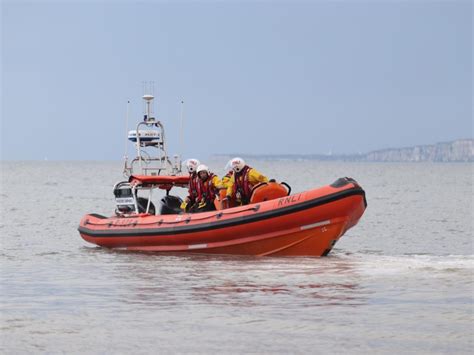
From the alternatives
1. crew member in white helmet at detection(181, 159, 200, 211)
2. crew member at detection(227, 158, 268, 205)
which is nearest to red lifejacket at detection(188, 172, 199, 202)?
crew member in white helmet at detection(181, 159, 200, 211)

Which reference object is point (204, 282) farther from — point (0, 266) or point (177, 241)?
point (0, 266)

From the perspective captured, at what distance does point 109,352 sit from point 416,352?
2.32 m

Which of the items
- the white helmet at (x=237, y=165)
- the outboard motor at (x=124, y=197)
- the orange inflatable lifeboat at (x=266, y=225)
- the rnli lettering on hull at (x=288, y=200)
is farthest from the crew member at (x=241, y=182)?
the outboard motor at (x=124, y=197)

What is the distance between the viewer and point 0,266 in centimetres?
1395

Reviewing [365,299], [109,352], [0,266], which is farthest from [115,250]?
[109,352]

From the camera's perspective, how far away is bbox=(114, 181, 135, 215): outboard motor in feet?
51.9

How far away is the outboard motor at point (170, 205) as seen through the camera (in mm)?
15711

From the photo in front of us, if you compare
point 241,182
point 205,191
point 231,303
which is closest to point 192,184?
point 205,191

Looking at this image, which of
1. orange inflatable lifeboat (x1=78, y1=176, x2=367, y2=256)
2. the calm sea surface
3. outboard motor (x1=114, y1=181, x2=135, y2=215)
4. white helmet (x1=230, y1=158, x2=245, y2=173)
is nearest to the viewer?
the calm sea surface

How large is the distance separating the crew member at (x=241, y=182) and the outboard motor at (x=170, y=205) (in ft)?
5.79

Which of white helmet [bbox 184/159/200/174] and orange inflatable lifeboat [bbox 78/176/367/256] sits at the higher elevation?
white helmet [bbox 184/159/200/174]

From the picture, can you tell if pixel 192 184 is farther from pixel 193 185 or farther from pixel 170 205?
pixel 170 205

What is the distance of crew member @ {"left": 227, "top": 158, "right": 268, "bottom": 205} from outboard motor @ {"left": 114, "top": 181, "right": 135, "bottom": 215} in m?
2.27

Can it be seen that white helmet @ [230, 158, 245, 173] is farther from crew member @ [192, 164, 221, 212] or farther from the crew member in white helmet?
the crew member in white helmet
